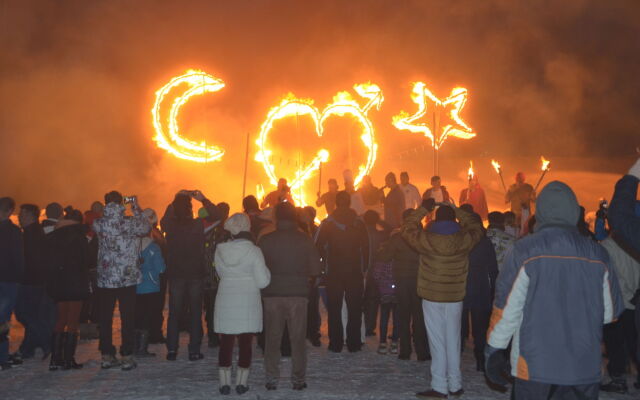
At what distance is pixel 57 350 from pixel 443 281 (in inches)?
Answer: 184

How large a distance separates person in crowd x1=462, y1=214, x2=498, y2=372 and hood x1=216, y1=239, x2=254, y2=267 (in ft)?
9.24

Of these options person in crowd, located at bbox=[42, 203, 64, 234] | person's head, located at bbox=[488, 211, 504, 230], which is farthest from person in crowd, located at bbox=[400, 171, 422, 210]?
person in crowd, located at bbox=[42, 203, 64, 234]

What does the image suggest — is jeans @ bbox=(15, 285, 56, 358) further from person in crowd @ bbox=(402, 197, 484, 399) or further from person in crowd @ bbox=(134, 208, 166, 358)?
person in crowd @ bbox=(402, 197, 484, 399)

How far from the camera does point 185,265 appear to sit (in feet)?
31.6

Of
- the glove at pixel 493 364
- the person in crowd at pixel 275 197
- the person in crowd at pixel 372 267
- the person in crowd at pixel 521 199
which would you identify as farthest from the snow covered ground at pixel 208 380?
the person in crowd at pixel 521 199

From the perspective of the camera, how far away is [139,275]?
928 centimetres

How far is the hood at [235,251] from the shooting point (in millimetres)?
7891

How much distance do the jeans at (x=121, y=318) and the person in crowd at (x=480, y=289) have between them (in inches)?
159

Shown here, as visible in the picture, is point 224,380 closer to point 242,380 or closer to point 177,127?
point 242,380

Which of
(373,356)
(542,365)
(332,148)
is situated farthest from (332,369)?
(332,148)

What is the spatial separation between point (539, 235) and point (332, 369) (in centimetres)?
507

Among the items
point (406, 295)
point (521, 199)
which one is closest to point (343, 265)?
point (406, 295)

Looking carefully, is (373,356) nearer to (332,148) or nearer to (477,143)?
(332,148)

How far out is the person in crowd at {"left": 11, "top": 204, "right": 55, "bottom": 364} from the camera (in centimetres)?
1005
